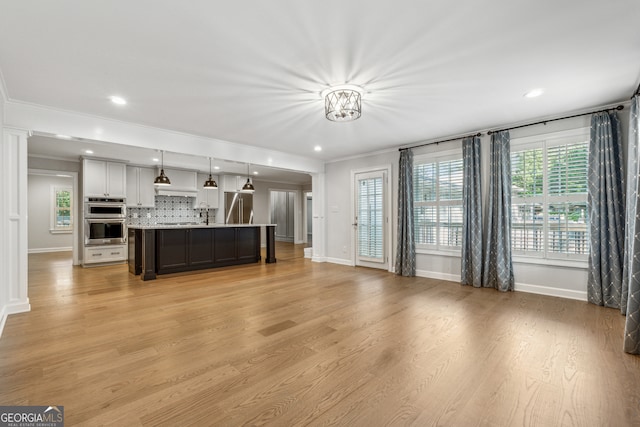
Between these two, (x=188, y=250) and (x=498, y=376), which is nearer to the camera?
(x=498, y=376)

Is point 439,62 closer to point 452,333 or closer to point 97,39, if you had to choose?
point 452,333

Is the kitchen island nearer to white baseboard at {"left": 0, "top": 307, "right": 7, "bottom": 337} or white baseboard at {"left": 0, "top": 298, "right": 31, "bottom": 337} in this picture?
white baseboard at {"left": 0, "top": 298, "right": 31, "bottom": 337}

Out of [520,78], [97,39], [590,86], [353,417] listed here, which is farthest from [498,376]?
[97,39]

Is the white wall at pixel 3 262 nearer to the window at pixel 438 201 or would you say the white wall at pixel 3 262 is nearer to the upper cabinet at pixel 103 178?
the upper cabinet at pixel 103 178

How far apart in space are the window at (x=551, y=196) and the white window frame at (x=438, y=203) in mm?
845

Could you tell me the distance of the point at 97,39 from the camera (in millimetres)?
2240

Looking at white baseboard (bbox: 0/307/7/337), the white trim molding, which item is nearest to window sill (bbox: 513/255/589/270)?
white baseboard (bbox: 0/307/7/337)

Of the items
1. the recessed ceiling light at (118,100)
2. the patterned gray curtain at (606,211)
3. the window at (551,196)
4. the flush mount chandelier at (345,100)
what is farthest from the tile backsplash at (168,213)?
the patterned gray curtain at (606,211)

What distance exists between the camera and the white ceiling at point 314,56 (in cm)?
196

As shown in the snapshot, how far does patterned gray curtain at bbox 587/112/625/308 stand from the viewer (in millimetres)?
3479

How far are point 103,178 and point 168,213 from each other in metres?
1.93

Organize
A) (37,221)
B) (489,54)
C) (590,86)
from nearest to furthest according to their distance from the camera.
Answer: (489,54)
(590,86)
(37,221)

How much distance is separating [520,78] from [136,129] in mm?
4917

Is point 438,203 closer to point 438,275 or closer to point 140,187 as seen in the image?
point 438,275
